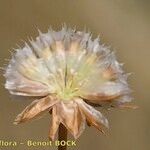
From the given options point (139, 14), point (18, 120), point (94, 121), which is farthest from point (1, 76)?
point (139, 14)

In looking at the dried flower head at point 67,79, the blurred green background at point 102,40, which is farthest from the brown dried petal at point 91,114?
the blurred green background at point 102,40

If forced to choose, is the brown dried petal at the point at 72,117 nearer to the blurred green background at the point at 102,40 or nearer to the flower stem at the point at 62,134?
the flower stem at the point at 62,134

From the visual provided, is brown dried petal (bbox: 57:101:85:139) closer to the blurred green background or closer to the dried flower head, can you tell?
the dried flower head

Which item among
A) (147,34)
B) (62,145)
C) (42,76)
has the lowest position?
(62,145)

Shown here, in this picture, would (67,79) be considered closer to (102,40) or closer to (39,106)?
(39,106)

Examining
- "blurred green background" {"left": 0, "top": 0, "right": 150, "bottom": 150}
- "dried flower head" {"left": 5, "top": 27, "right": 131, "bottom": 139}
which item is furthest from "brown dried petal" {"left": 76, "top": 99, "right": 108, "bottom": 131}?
"blurred green background" {"left": 0, "top": 0, "right": 150, "bottom": 150}

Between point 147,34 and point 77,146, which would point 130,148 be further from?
point 147,34
